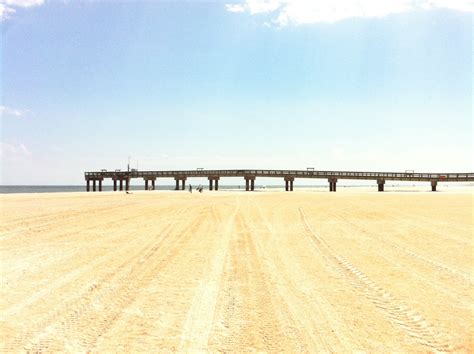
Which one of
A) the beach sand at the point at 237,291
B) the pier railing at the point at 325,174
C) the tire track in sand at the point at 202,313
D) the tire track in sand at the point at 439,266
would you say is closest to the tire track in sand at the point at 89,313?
the beach sand at the point at 237,291

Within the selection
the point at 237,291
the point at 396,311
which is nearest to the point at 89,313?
the point at 237,291

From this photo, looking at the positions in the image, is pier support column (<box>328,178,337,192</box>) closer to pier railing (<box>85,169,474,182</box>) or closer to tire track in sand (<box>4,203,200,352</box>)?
pier railing (<box>85,169,474,182</box>)

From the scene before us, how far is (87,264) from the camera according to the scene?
7.40 metres

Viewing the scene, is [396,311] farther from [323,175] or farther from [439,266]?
[323,175]

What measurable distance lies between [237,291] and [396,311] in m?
2.20

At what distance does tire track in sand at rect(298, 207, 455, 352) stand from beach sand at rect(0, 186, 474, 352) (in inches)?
0.7

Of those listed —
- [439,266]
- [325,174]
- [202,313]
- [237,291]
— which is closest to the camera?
[202,313]

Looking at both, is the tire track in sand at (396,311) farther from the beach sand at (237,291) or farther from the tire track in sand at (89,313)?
the tire track in sand at (89,313)

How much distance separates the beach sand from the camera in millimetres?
4027

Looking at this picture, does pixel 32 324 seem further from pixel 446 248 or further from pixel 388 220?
pixel 388 220

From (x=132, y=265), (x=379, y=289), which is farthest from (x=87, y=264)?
(x=379, y=289)

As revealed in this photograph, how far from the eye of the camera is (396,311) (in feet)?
15.7

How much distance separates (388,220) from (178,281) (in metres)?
10.8

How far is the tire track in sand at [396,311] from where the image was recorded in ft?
13.0
